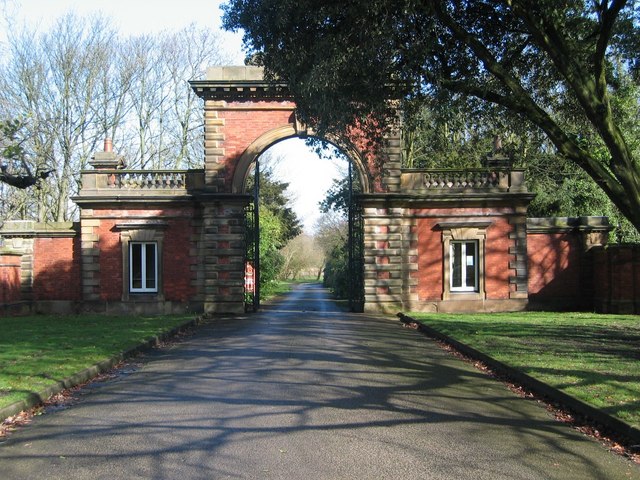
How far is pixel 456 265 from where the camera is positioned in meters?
23.3

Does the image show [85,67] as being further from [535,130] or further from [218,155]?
[535,130]

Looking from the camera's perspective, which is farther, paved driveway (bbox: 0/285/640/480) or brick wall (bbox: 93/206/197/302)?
brick wall (bbox: 93/206/197/302)

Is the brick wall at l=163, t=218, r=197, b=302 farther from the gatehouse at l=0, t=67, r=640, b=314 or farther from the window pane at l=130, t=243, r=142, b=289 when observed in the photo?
the window pane at l=130, t=243, r=142, b=289

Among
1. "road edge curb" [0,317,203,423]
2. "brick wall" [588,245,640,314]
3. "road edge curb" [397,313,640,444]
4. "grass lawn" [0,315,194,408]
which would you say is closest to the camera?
"road edge curb" [397,313,640,444]

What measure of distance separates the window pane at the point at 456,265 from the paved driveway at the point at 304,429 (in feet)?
41.5

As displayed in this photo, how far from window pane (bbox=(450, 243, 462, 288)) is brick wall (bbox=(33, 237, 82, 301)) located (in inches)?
565

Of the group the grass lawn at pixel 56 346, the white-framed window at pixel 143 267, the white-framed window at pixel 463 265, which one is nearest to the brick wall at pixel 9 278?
the grass lawn at pixel 56 346

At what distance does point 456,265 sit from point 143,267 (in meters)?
11.9

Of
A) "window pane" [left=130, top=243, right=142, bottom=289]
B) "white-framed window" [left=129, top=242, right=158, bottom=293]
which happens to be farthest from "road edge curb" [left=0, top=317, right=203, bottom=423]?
"window pane" [left=130, top=243, right=142, bottom=289]

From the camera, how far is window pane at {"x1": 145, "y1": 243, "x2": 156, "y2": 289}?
23.3m

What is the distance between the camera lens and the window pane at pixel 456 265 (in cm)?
2327

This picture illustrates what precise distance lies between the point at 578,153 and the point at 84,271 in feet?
60.7

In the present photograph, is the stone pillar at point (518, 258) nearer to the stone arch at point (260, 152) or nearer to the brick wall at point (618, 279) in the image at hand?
the brick wall at point (618, 279)

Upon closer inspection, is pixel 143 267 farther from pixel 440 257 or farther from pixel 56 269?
pixel 440 257
